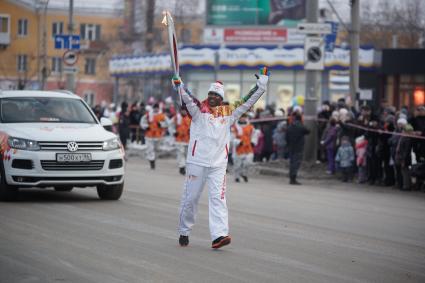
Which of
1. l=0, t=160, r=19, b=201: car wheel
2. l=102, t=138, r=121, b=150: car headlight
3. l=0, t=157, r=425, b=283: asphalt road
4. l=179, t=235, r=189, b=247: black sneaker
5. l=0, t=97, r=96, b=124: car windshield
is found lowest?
l=0, t=157, r=425, b=283: asphalt road

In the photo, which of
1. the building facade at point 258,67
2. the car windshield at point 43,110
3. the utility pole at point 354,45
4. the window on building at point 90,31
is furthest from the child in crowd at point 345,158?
the window on building at point 90,31

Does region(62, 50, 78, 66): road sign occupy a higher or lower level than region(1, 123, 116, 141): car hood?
→ higher

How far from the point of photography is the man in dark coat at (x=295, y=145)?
78.4 ft

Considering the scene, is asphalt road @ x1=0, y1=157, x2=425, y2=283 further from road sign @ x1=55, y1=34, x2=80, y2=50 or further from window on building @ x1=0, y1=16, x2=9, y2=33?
window on building @ x1=0, y1=16, x2=9, y2=33

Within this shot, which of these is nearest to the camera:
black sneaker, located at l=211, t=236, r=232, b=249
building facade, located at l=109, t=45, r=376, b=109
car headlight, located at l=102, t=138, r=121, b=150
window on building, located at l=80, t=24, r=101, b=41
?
black sneaker, located at l=211, t=236, r=232, b=249

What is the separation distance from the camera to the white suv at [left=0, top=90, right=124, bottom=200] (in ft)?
52.7

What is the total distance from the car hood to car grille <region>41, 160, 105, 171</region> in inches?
14.0

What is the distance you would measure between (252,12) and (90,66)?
119 feet

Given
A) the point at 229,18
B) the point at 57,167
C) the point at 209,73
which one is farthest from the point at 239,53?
the point at 57,167

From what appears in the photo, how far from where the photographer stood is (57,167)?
635 inches

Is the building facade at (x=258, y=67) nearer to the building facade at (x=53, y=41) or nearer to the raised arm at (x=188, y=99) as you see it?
the building facade at (x=53, y=41)

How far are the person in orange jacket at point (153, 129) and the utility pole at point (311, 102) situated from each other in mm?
3709

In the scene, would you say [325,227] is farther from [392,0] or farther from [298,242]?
[392,0]

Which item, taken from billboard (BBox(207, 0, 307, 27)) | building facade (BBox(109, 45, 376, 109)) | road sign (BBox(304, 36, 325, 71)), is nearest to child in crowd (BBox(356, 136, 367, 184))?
road sign (BBox(304, 36, 325, 71))
